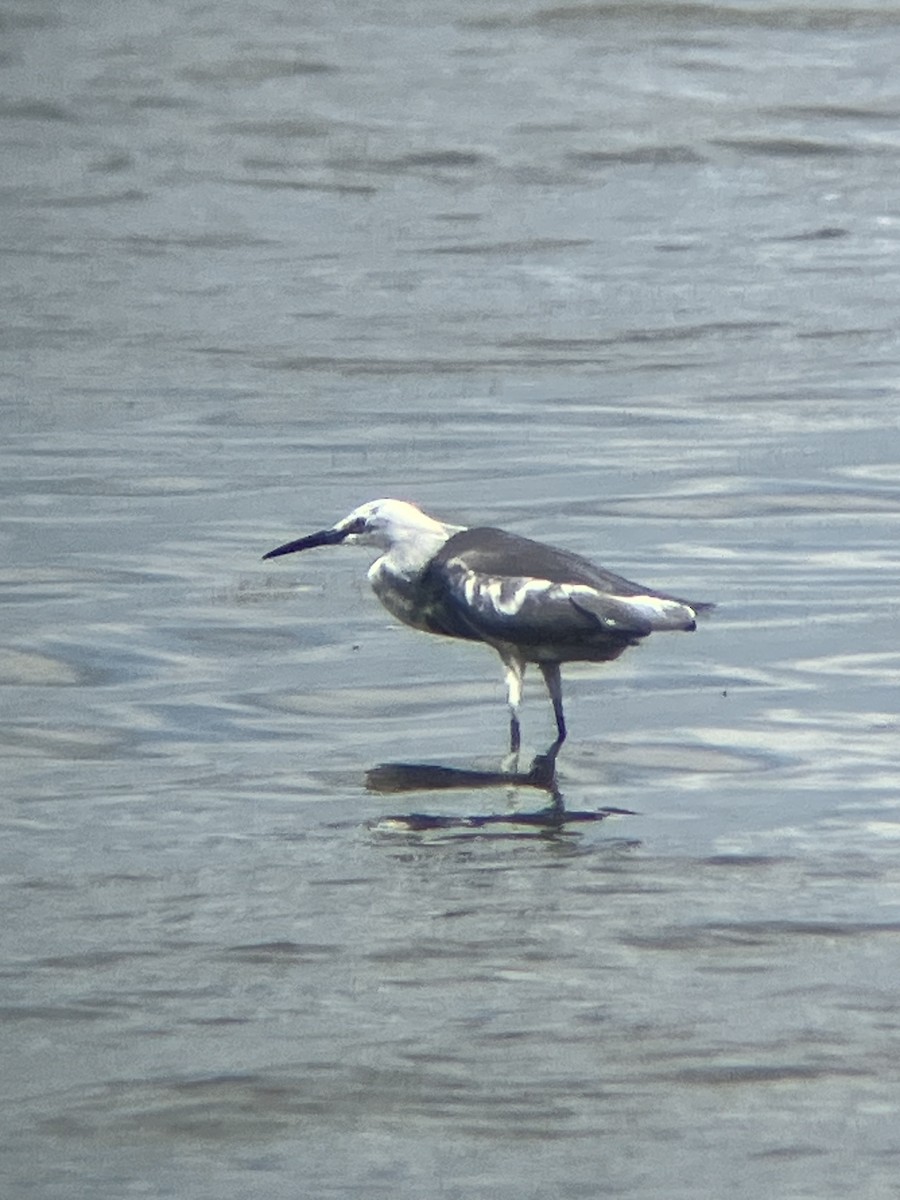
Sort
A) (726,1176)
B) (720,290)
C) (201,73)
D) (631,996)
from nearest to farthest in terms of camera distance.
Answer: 1. (726,1176)
2. (631,996)
3. (720,290)
4. (201,73)

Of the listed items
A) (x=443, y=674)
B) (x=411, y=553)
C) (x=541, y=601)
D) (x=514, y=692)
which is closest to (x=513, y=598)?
(x=541, y=601)

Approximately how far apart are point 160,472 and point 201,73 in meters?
11.8

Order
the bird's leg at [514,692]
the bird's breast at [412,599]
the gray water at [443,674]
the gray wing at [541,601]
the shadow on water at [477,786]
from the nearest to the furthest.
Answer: the gray water at [443,674] → the shadow on water at [477,786] → the gray wing at [541,601] → the bird's leg at [514,692] → the bird's breast at [412,599]

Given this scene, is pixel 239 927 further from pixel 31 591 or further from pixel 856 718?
pixel 31 591

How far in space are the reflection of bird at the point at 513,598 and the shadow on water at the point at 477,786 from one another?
233mm

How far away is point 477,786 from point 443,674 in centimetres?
130

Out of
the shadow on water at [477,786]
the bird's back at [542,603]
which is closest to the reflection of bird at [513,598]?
the bird's back at [542,603]

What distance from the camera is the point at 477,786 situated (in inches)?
292

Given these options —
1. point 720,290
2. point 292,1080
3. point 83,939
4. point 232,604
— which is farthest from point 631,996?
point 720,290

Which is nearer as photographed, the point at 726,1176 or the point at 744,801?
the point at 726,1176

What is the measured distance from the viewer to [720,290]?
50.6ft

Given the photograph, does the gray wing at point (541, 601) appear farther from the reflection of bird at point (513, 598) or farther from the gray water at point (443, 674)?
the gray water at point (443, 674)

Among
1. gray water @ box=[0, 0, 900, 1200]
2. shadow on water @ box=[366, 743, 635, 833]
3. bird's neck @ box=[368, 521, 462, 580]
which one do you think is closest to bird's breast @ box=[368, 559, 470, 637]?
bird's neck @ box=[368, 521, 462, 580]

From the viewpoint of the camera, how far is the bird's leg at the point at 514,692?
7.72m
